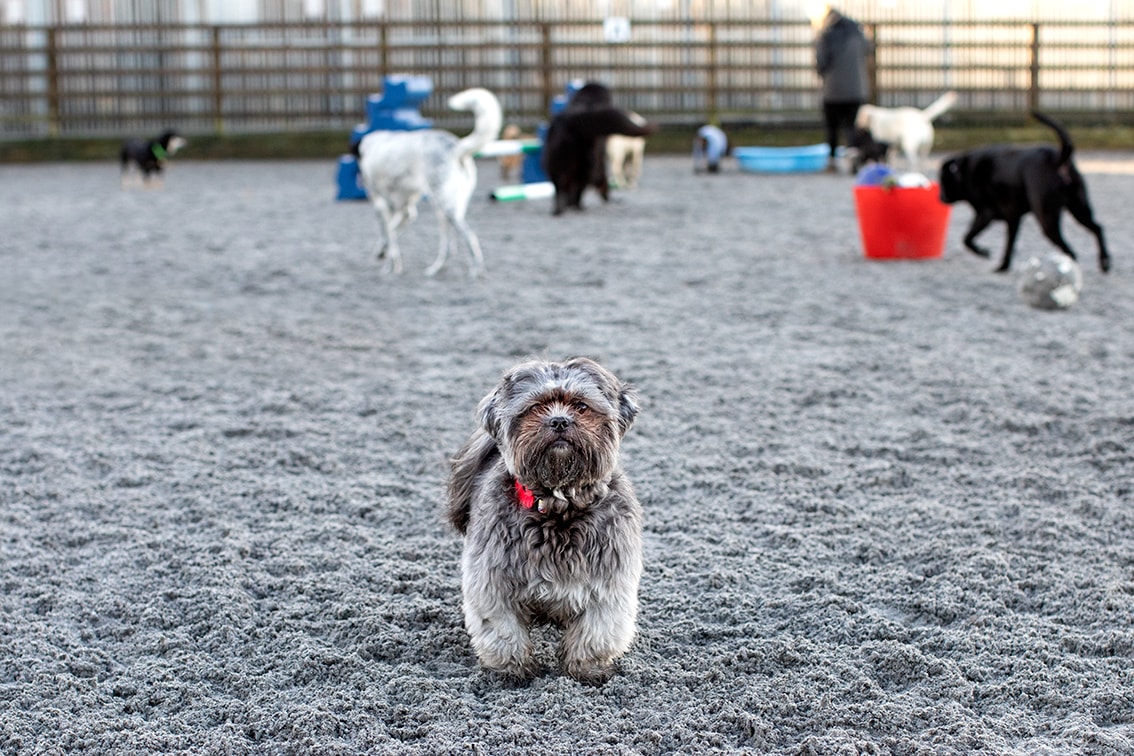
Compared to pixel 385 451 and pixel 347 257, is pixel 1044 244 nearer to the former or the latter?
pixel 347 257

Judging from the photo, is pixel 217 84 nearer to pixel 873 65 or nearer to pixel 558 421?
pixel 873 65

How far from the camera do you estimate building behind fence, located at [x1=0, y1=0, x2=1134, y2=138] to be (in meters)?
19.4

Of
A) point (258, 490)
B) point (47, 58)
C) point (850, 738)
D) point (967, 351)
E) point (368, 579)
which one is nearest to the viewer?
point (850, 738)

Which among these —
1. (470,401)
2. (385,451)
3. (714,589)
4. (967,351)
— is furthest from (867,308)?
(714,589)

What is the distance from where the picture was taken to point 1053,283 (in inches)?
266

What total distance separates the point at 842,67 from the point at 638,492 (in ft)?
38.8

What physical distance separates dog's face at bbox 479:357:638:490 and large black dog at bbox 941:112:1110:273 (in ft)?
17.3

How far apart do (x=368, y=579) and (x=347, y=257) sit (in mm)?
5792

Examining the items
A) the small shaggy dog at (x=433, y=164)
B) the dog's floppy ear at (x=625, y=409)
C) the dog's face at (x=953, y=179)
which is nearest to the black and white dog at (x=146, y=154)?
the small shaggy dog at (x=433, y=164)

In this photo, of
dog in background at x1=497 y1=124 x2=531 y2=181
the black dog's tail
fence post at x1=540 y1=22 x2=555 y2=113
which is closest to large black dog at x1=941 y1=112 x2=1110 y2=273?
the black dog's tail

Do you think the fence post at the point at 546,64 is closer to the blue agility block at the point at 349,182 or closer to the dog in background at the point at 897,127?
the dog in background at the point at 897,127

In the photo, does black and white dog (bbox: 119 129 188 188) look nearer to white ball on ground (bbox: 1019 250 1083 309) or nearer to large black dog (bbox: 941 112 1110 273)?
large black dog (bbox: 941 112 1110 273)

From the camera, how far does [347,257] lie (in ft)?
29.3

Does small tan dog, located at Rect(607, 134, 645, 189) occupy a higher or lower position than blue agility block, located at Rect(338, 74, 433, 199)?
lower
